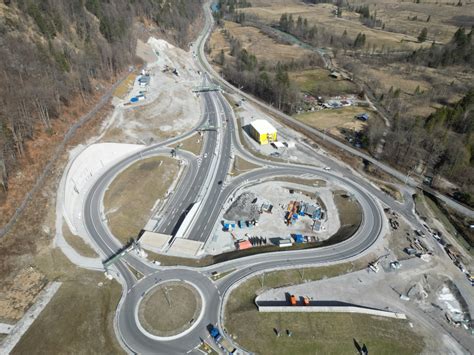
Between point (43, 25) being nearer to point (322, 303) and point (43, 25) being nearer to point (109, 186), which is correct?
point (109, 186)

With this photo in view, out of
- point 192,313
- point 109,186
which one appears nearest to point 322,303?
point 192,313

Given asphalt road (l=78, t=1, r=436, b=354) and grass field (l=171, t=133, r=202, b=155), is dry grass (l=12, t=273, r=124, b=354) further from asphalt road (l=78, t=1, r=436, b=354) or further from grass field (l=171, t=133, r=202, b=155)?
grass field (l=171, t=133, r=202, b=155)

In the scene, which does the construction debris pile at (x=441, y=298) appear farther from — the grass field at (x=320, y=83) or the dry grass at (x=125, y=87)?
the dry grass at (x=125, y=87)

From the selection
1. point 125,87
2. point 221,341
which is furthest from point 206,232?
point 125,87

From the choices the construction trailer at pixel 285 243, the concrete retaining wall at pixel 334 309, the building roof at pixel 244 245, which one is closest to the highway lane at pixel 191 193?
the building roof at pixel 244 245

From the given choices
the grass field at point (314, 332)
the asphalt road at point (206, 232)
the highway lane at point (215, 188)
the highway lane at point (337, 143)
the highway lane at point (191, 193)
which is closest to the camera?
the grass field at point (314, 332)

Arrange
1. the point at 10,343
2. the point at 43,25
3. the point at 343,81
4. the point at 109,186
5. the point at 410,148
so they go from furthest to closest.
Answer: the point at 343,81 < the point at 43,25 < the point at 410,148 < the point at 109,186 < the point at 10,343

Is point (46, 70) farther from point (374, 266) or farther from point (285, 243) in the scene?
point (374, 266)
